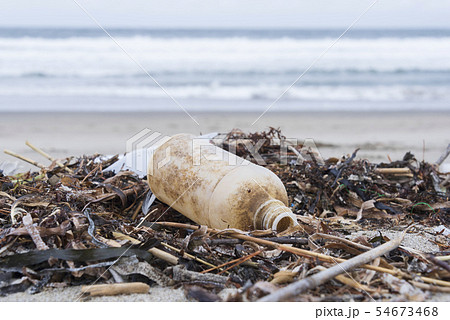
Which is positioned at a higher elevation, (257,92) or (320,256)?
(257,92)

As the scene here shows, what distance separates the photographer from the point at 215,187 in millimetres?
2420

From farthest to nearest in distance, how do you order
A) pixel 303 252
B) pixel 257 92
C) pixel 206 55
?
pixel 206 55 → pixel 257 92 → pixel 303 252

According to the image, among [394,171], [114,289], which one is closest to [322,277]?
[114,289]

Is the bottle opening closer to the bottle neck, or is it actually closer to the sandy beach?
the bottle neck

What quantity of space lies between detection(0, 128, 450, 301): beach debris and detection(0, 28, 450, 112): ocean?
24.8ft

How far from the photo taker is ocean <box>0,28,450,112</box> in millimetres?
11164

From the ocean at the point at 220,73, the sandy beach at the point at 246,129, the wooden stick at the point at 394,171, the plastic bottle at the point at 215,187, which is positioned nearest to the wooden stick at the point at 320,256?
the plastic bottle at the point at 215,187

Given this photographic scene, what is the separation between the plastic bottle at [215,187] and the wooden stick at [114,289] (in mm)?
643

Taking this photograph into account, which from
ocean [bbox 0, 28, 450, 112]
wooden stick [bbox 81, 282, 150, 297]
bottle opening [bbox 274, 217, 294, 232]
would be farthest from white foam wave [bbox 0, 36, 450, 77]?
wooden stick [bbox 81, 282, 150, 297]

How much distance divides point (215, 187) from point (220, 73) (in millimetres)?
12496

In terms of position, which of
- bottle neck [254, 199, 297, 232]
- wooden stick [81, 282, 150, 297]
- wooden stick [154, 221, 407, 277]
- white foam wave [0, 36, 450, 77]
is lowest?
wooden stick [81, 282, 150, 297]

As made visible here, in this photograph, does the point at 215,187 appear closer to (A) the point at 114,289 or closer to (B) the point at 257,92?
(A) the point at 114,289

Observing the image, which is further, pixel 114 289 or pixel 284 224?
pixel 284 224

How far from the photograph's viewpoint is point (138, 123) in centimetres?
864
